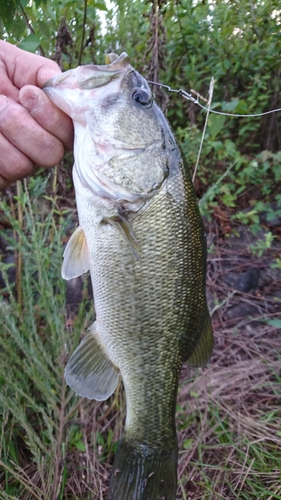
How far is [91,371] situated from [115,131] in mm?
854

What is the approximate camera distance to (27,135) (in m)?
1.31

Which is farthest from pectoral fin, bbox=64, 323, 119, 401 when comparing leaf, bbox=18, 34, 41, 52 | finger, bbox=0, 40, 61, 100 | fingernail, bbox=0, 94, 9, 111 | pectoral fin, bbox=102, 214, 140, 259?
leaf, bbox=18, 34, 41, 52

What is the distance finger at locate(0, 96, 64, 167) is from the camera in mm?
1282

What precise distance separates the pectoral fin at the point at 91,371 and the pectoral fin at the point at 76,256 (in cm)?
24

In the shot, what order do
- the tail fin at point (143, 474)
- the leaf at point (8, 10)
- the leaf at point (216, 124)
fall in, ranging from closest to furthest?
the tail fin at point (143, 474) < the leaf at point (8, 10) < the leaf at point (216, 124)

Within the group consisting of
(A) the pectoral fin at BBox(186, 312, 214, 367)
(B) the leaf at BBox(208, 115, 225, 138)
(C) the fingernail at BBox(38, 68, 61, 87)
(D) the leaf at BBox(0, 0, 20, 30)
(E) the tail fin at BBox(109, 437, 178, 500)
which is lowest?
(E) the tail fin at BBox(109, 437, 178, 500)

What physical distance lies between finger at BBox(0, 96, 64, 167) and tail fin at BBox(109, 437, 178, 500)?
1.09 m

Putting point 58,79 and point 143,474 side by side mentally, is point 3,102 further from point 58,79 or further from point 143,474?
point 143,474

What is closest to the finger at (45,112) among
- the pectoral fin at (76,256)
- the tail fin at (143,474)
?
the pectoral fin at (76,256)

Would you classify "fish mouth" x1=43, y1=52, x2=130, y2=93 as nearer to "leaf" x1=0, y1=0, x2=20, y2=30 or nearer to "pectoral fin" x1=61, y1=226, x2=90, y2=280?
"pectoral fin" x1=61, y1=226, x2=90, y2=280

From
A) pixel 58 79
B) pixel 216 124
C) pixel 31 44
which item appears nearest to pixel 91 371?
pixel 58 79

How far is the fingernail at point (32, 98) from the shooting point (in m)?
1.25

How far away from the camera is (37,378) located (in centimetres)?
183

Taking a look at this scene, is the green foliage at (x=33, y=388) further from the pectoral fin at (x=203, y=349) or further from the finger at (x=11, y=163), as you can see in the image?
the pectoral fin at (x=203, y=349)
